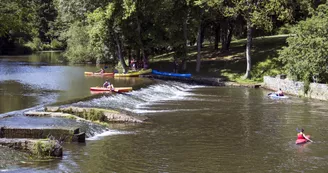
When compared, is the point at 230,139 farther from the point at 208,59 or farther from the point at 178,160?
the point at 208,59

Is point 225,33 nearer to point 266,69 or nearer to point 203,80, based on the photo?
point 266,69

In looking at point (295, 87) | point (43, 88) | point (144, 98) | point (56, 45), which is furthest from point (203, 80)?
point (56, 45)

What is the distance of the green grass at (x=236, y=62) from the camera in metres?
49.7

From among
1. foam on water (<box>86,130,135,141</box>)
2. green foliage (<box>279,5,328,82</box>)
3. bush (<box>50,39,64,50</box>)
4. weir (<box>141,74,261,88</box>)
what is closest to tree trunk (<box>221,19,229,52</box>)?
weir (<box>141,74,261,88</box>)

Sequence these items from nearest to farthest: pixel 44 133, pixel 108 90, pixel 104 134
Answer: pixel 44 133, pixel 104 134, pixel 108 90

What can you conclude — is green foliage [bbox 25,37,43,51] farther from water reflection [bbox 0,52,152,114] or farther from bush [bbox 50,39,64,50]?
water reflection [bbox 0,52,152,114]

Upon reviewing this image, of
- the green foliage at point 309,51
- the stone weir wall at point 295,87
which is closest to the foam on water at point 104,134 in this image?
the stone weir wall at point 295,87

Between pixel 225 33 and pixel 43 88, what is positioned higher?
pixel 225 33

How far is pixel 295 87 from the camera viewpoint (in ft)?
128

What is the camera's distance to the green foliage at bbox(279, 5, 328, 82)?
36688 mm

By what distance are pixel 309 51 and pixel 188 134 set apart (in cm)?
1960

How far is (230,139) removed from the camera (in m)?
21.3

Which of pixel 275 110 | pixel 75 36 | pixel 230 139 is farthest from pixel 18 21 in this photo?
pixel 75 36

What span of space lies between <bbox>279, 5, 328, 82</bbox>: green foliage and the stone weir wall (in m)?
0.71
